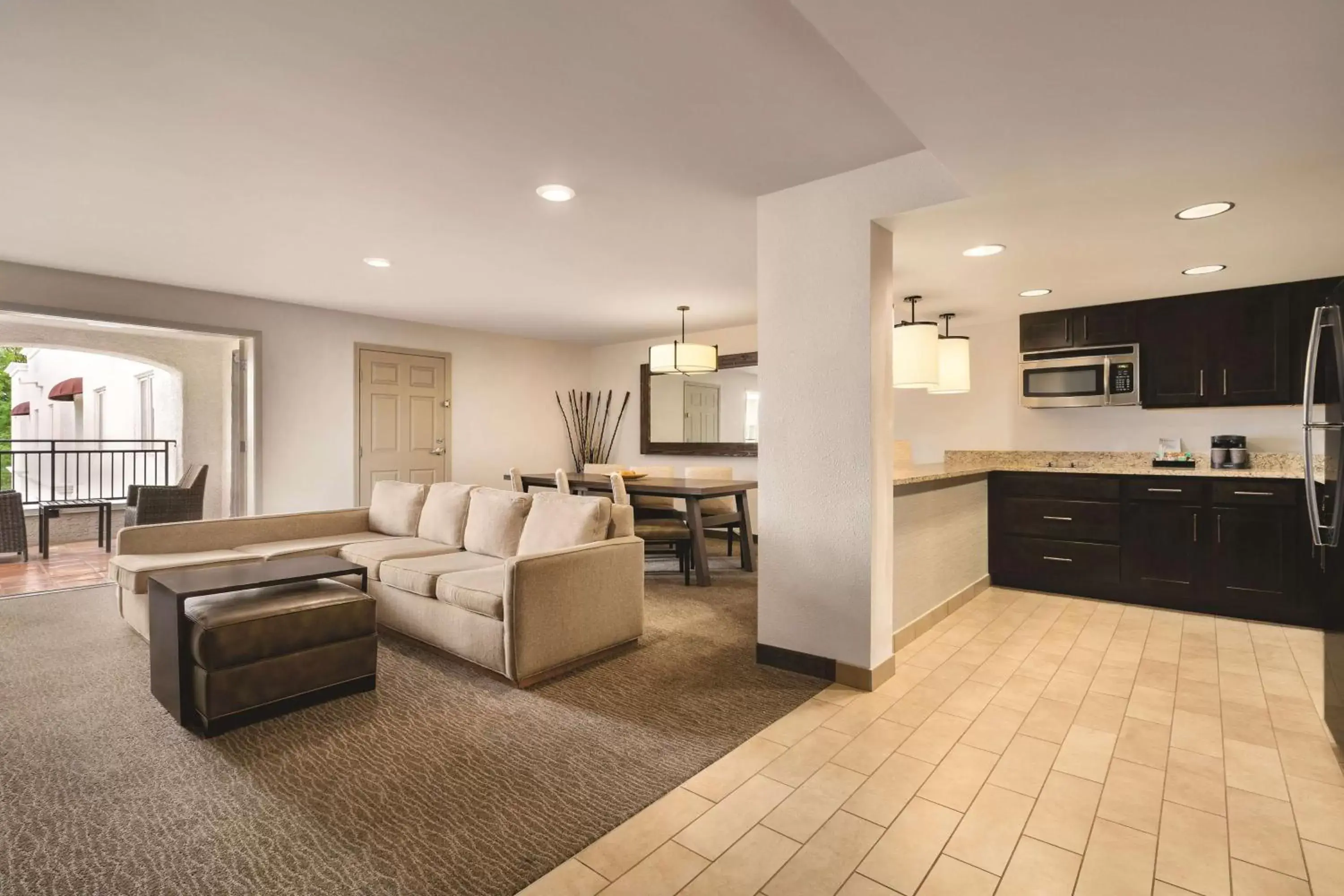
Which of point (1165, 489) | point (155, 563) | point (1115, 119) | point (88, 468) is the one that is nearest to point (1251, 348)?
point (1165, 489)

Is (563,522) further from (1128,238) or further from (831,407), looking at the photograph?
(1128,238)

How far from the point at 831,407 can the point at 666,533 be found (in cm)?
238

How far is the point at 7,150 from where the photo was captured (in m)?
2.66

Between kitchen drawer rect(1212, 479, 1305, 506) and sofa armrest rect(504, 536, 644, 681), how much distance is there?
3619 millimetres

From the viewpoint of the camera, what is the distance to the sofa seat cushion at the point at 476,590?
2922mm

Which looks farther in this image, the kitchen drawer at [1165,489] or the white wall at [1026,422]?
the white wall at [1026,422]

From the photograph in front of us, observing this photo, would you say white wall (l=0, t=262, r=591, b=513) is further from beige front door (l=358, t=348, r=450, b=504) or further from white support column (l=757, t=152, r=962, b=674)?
white support column (l=757, t=152, r=962, b=674)

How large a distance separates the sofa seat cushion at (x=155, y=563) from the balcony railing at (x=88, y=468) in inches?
144

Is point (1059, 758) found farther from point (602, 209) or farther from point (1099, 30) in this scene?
point (602, 209)

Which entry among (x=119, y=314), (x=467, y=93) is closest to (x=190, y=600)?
(x=467, y=93)

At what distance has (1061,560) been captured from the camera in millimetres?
4539

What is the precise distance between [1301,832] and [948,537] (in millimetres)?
2275

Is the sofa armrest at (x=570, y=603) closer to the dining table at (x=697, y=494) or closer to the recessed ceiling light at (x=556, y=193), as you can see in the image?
the dining table at (x=697, y=494)

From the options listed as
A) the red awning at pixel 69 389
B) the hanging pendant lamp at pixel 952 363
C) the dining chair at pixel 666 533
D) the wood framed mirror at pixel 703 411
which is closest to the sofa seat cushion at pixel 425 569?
the dining chair at pixel 666 533
